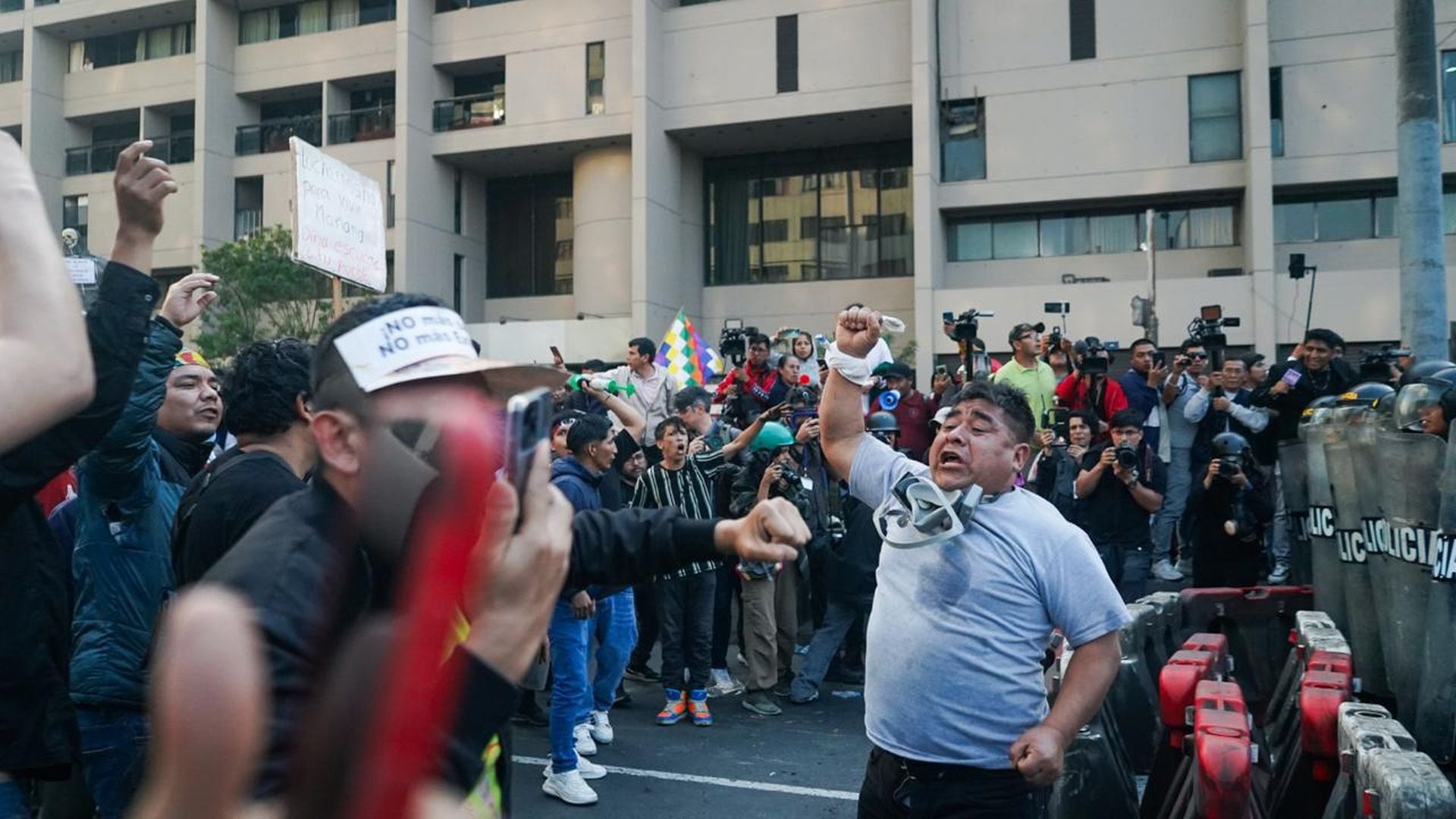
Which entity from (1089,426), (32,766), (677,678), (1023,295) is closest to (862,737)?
(677,678)

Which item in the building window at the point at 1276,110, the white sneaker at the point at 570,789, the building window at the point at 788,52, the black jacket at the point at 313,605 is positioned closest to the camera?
the black jacket at the point at 313,605

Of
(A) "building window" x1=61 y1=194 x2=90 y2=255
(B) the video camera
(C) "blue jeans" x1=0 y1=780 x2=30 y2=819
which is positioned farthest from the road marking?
(A) "building window" x1=61 y1=194 x2=90 y2=255

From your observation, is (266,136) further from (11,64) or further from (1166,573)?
(1166,573)

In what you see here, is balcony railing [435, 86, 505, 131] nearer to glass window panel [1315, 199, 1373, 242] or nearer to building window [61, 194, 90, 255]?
building window [61, 194, 90, 255]

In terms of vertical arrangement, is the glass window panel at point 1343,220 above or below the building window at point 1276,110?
below

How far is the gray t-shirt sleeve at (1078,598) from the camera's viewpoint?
345cm

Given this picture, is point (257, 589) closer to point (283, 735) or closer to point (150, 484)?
point (283, 735)

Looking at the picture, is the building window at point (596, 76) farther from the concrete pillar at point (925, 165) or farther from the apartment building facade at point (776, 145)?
the concrete pillar at point (925, 165)

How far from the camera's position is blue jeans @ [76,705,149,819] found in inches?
126

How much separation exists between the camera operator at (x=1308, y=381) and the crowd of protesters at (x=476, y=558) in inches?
76.7

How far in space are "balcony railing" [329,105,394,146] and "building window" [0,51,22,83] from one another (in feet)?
46.6

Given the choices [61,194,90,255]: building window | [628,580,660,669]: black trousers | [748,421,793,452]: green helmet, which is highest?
[61,194,90,255]: building window

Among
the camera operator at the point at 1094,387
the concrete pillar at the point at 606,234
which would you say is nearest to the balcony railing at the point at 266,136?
the concrete pillar at the point at 606,234

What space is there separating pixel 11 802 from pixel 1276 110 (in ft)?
91.7
